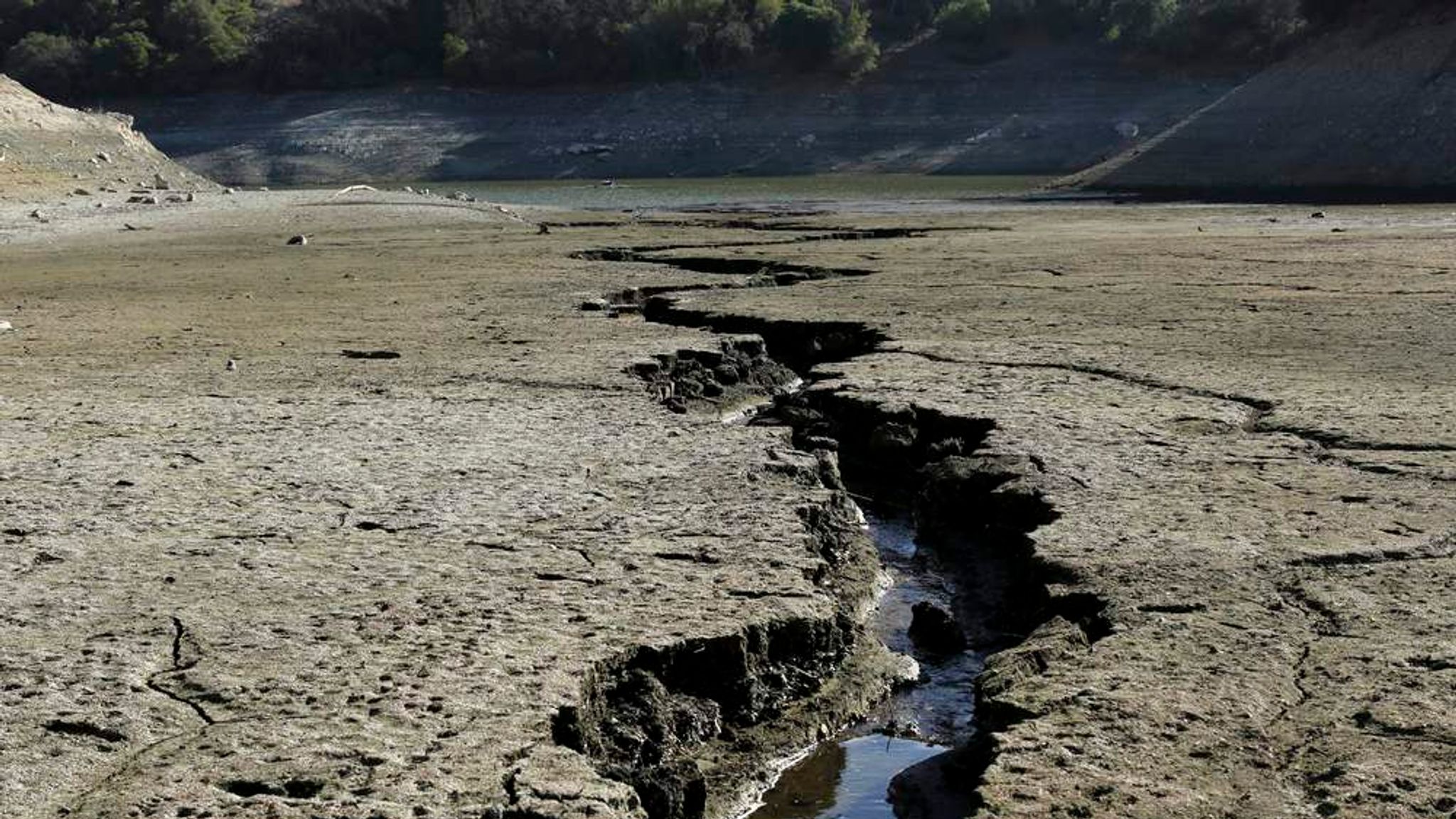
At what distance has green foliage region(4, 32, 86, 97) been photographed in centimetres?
5909

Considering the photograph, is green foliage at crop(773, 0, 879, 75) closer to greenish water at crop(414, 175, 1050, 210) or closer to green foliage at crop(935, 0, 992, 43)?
green foliage at crop(935, 0, 992, 43)

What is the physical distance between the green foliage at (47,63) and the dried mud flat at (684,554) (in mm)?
53627

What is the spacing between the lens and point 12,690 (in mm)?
3389

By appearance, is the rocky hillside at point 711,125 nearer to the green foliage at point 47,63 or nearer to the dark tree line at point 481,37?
the dark tree line at point 481,37

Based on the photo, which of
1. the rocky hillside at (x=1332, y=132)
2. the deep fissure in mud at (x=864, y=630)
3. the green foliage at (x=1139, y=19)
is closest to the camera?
the deep fissure in mud at (x=864, y=630)

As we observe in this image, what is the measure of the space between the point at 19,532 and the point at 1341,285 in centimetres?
870

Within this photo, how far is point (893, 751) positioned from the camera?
3.80 metres

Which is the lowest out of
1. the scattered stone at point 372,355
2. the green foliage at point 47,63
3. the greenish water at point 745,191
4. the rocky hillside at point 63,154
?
the greenish water at point 745,191

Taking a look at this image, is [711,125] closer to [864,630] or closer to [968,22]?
[968,22]

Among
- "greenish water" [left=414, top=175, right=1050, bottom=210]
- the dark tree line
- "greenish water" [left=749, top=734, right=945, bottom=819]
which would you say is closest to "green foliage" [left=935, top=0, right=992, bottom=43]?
the dark tree line

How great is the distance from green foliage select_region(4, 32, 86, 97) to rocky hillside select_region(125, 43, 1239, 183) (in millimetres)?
2759

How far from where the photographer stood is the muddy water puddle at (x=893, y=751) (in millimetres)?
3488

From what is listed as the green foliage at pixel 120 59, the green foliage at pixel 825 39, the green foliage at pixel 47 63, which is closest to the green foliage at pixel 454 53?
the green foliage at pixel 120 59

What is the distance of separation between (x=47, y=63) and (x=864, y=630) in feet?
199
